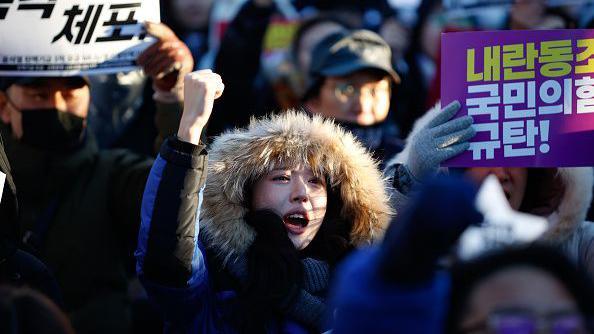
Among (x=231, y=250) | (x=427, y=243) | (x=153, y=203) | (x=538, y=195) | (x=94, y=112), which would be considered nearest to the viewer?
(x=427, y=243)

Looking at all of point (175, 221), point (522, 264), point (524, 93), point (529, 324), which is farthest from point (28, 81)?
point (529, 324)

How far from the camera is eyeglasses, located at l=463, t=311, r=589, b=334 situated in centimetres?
215

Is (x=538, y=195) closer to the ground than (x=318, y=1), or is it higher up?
closer to the ground

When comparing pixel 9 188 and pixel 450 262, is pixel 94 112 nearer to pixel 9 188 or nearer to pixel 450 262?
pixel 9 188

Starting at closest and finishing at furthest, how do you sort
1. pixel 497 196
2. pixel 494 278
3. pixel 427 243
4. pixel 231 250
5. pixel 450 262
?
pixel 427 243 < pixel 494 278 < pixel 450 262 < pixel 231 250 < pixel 497 196

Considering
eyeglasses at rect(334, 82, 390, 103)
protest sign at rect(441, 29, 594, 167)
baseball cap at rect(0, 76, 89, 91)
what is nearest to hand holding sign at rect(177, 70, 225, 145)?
protest sign at rect(441, 29, 594, 167)

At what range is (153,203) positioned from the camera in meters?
3.33

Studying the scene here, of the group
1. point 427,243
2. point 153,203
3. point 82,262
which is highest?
point 427,243

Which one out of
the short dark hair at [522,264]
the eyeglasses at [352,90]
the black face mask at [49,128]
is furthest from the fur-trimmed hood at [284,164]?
the eyeglasses at [352,90]

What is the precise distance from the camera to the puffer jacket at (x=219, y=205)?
10.9ft

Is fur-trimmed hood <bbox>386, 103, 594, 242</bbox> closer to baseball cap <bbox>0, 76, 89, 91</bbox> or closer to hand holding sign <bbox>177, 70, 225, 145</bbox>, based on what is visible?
hand holding sign <bbox>177, 70, 225, 145</bbox>

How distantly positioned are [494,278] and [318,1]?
5.90m

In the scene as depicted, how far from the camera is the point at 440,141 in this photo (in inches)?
152

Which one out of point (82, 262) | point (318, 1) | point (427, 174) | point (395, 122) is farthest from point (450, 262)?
point (318, 1)
